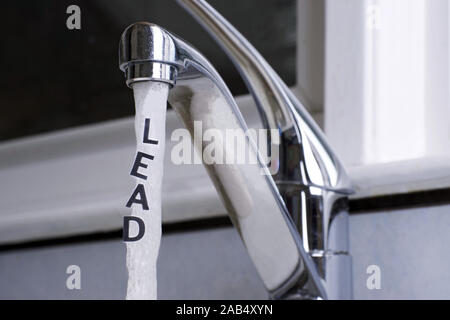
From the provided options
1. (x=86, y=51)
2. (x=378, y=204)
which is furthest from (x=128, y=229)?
(x=86, y=51)

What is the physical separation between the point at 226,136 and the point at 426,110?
0.18 meters

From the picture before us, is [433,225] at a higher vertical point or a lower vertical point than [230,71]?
lower

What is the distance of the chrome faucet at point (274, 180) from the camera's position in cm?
31

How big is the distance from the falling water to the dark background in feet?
0.81

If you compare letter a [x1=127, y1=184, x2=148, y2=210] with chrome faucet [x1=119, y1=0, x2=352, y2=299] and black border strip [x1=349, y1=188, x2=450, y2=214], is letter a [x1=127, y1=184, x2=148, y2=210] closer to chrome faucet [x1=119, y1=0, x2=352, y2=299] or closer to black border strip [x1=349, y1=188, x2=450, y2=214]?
chrome faucet [x1=119, y1=0, x2=352, y2=299]

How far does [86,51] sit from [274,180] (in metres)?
0.39

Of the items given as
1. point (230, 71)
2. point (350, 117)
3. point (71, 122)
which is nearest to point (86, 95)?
point (71, 122)

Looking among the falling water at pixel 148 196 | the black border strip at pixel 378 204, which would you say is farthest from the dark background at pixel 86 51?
the falling water at pixel 148 196

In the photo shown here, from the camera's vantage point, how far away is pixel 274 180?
334 millimetres

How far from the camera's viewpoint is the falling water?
0.90 feet

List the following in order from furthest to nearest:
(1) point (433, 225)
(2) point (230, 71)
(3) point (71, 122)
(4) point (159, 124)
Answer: (3) point (71, 122)
(2) point (230, 71)
(1) point (433, 225)
(4) point (159, 124)

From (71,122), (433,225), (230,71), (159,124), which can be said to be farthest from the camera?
(71,122)
